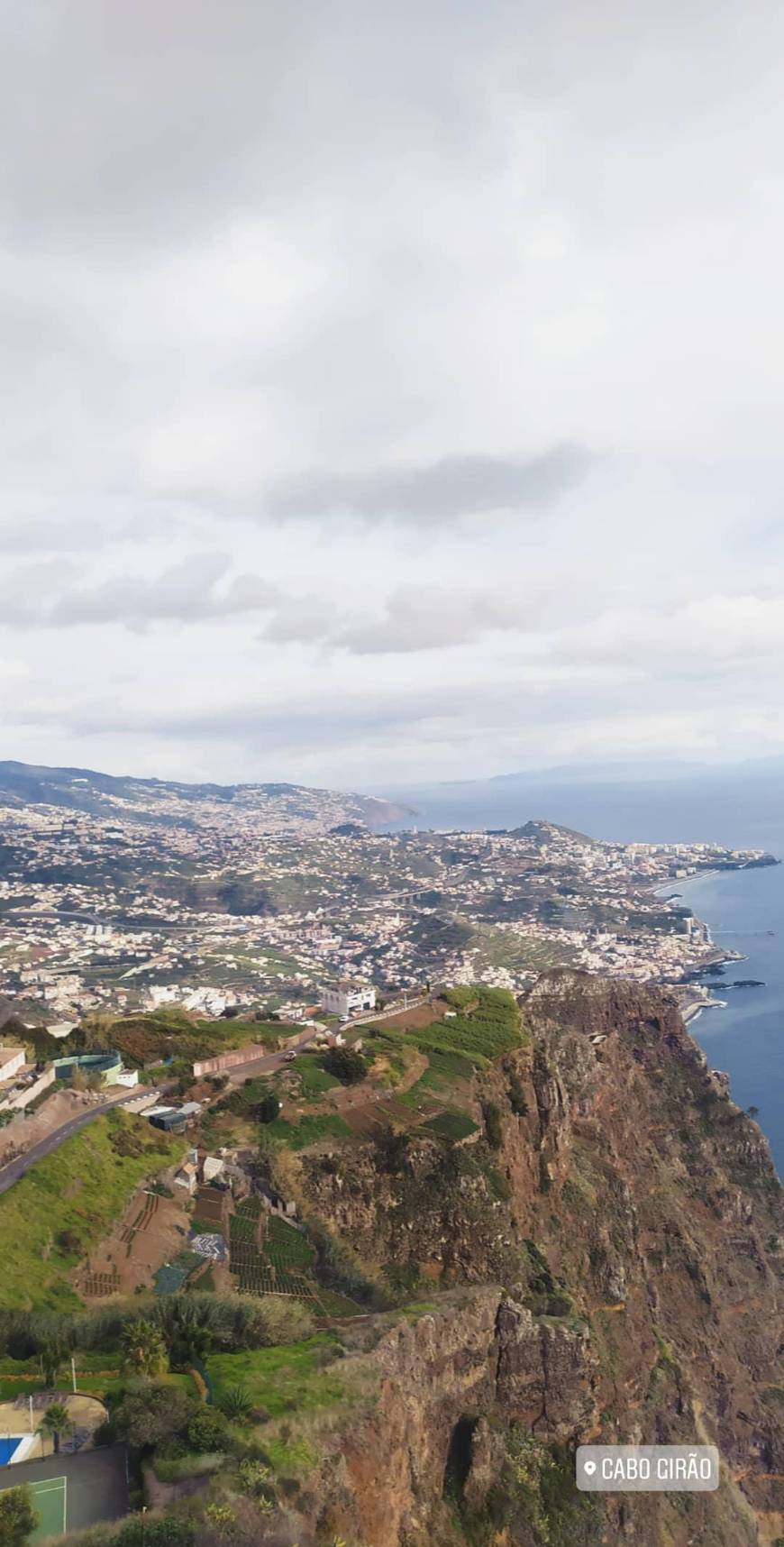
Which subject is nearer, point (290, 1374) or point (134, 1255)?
point (290, 1374)

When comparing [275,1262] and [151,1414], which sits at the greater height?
[151,1414]

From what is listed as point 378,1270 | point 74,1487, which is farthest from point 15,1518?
point 378,1270

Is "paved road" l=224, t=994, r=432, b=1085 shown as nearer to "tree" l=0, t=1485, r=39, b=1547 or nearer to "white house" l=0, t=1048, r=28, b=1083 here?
"white house" l=0, t=1048, r=28, b=1083

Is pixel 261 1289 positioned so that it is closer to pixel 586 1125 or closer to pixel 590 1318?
pixel 590 1318

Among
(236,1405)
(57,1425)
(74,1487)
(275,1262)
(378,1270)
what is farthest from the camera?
(378,1270)

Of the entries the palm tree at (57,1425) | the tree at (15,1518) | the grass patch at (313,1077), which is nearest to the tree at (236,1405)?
the palm tree at (57,1425)

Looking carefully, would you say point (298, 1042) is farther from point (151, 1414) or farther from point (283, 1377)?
point (151, 1414)

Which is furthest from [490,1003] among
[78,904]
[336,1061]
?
[78,904]
